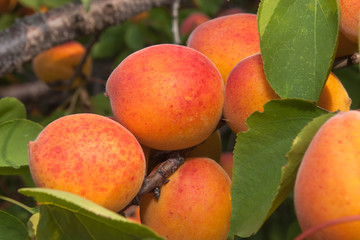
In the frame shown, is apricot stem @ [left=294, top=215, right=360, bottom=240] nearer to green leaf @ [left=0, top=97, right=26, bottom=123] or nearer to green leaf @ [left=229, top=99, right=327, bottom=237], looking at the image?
green leaf @ [left=229, top=99, right=327, bottom=237]

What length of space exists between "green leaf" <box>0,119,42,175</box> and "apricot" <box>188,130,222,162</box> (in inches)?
9.8

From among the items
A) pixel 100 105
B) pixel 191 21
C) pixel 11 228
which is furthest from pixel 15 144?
pixel 191 21

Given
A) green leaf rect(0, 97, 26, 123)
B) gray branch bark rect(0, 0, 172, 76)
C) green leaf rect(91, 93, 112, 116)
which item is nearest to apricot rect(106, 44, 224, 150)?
green leaf rect(0, 97, 26, 123)

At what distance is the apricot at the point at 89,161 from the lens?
1.85 feet

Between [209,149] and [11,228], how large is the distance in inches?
12.0

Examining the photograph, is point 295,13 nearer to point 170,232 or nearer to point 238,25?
point 238,25

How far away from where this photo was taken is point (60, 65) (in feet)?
5.65

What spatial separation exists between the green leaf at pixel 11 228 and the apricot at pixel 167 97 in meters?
0.19

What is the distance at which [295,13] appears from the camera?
2.14 ft

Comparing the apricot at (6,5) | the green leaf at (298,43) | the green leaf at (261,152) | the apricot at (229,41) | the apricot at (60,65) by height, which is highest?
the green leaf at (298,43)

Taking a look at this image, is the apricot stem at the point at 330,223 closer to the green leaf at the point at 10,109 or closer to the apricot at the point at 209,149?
the apricot at the point at 209,149

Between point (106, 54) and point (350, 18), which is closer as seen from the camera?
point (350, 18)

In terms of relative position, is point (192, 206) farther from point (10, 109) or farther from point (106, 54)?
point (106, 54)

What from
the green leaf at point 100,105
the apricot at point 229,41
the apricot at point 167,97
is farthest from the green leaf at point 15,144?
the green leaf at point 100,105
